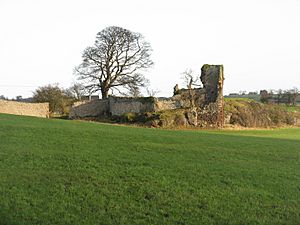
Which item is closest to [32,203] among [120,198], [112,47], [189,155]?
[120,198]

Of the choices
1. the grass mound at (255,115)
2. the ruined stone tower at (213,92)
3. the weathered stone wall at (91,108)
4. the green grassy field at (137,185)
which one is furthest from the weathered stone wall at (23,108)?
the green grassy field at (137,185)

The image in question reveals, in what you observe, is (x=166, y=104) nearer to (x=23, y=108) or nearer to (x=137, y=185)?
(x=23, y=108)

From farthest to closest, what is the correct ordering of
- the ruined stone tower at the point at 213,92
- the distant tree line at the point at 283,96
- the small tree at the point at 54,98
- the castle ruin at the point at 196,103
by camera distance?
the distant tree line at the point at 283,96 < the small tree at the point at 54,98 < the ruined stone tower at the point at 213,92 < the castle ruin at the point at 196,103

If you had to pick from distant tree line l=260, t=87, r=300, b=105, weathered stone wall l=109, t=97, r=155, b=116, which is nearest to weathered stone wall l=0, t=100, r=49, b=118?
weathered stone wall l=109, t=97, r=155, b=116

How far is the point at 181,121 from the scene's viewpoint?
31.2 meters

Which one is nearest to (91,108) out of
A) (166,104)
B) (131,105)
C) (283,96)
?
(131,105)

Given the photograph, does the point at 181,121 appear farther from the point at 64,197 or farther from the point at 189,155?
the point at 64,197

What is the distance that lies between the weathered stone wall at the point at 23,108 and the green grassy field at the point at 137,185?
728 inches

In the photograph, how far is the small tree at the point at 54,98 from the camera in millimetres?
41875

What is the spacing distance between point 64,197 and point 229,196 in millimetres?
3228

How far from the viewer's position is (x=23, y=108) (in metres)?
31.5

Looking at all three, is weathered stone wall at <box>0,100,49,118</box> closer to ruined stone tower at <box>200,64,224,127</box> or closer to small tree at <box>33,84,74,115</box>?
small tree at <box>33,84,74,115</box>

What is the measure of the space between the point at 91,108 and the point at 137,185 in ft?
100

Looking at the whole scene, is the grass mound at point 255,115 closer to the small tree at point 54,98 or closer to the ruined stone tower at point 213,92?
the ruined stone tower at point 213,92
